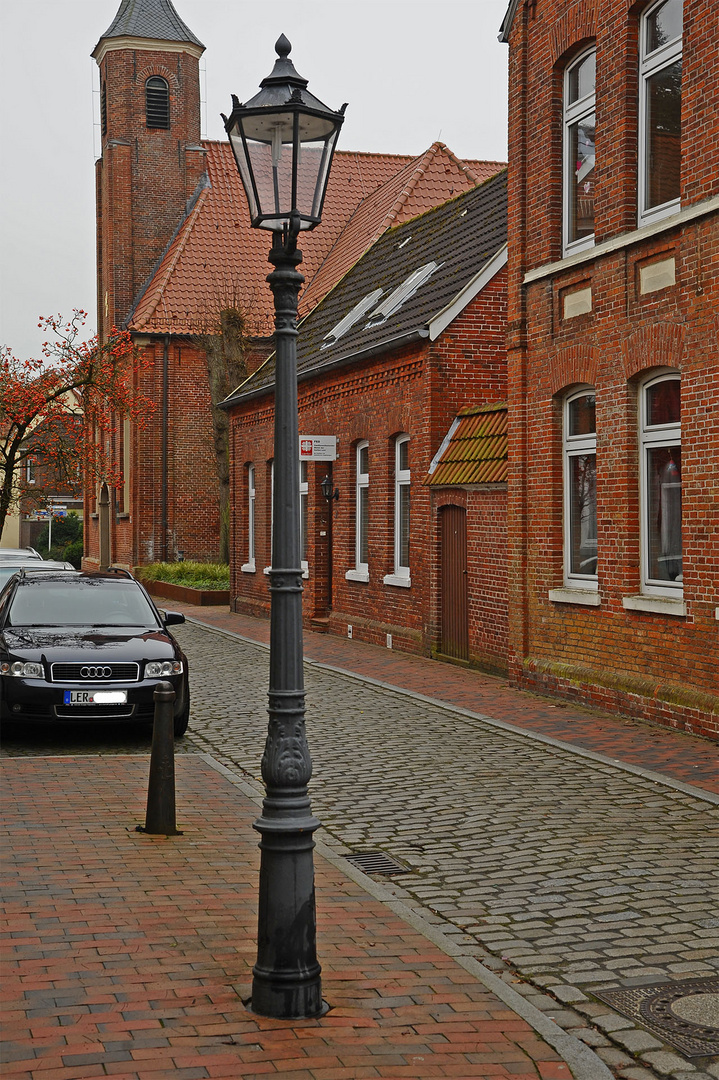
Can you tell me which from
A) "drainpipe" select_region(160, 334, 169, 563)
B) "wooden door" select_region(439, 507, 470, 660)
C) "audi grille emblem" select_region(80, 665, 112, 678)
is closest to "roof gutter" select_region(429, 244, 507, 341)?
"wooden door" select_region(439, 507, 470, 660)

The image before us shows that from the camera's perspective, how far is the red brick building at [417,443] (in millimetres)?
16719

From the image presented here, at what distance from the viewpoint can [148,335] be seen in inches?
1486

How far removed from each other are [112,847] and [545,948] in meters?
2.81

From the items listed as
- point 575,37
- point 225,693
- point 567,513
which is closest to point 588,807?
point 567,513

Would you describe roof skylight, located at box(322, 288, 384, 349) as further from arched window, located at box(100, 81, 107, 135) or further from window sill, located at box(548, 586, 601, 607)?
arched window, located at box(100, 81, 107, 135)

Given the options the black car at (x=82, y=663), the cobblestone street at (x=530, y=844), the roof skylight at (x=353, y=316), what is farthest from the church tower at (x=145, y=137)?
the cobblestone street at (x=530, y=844)

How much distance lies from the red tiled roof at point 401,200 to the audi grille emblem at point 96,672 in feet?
68.7

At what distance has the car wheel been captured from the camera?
1150 cm

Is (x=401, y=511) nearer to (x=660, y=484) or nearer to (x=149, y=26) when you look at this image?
(x=660, y=484)

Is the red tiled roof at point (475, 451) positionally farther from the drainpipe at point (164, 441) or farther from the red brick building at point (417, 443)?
the drainpipe at point (164, 441)

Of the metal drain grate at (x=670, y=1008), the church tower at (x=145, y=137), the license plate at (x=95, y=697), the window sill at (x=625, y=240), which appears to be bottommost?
the metal drain grate at (x=670, y=1008)

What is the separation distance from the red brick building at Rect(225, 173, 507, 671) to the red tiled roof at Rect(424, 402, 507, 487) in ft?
0.08

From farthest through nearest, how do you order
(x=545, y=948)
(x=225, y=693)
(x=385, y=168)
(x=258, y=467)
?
(x=385, y=168) → (x=258, y=467) → (x=225, y=693) → (x=545, y=948)

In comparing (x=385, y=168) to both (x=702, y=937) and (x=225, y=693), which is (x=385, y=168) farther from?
(x=702, y=937)
